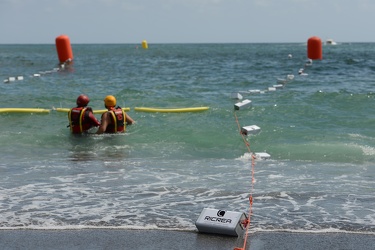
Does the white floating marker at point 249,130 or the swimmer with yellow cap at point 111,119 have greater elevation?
the swimmer with yellow cap at point 111,119

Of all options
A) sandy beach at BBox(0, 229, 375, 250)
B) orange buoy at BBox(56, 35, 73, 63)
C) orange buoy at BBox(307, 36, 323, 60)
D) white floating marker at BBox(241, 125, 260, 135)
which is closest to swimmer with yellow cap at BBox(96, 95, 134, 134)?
white floating marker at BBox(241, 125, 260, 135)

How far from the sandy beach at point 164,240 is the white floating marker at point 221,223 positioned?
0.18ft

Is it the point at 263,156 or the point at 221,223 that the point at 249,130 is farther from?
the point at 221,223

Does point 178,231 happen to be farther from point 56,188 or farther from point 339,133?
point 339,133

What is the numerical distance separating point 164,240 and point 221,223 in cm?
52

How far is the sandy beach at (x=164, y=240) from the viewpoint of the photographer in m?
4.89

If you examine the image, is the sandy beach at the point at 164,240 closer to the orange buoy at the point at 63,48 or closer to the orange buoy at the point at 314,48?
the orange buoy at the point at 63,48

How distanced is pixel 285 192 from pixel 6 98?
13375mm

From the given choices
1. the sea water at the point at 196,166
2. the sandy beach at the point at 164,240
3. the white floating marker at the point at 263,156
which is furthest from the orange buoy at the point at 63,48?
the sandy beach at the point at 164,240

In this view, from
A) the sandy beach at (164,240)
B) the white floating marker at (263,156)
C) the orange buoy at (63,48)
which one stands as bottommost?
the white floating marker at (263,156)

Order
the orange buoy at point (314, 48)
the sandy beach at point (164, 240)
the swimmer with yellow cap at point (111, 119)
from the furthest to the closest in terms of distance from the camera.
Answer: the orange buoy at point (314, 48) → the swimmer with yellow cap at point (111, 119) → the sandy beach at point (164, 240)

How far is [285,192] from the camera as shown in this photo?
6.75 m

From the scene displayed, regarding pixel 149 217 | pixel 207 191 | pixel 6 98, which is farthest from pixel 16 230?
pixel 6 98

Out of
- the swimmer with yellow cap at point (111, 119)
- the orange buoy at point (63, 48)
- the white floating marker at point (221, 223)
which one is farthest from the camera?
the orange buoy at point (63, 48)
